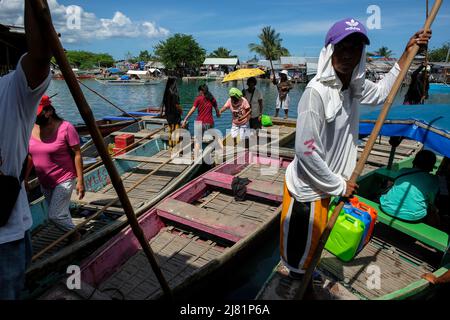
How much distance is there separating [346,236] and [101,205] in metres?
4.09

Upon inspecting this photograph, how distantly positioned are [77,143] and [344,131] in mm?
3223

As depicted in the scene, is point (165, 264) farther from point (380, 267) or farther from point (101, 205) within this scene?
point (380, 267)

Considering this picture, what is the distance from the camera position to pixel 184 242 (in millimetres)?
4496

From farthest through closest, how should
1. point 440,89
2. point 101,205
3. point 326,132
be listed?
1. point 440,89
2. point 101,205
3. point 326,132

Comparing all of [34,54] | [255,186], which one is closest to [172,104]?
[255,186]

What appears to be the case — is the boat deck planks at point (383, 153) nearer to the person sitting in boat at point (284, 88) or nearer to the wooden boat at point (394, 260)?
the wooden boat at point (394, 260)

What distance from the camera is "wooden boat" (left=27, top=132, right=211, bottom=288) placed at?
3537 millimetres

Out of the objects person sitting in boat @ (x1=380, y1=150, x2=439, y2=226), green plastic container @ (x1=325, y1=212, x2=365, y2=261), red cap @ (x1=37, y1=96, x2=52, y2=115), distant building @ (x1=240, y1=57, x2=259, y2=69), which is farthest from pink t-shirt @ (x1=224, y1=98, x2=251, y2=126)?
distant building @ (x1=240, y1=57, x2=259, y2=69)

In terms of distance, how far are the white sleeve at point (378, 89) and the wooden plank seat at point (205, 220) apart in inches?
99.1

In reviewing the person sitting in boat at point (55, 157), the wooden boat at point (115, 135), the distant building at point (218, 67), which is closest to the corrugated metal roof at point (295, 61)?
the distant building at point (218, 67)

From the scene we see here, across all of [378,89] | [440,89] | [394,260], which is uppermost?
[378,89]

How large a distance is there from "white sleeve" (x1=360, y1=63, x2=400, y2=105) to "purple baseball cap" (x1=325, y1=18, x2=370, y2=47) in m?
0.51

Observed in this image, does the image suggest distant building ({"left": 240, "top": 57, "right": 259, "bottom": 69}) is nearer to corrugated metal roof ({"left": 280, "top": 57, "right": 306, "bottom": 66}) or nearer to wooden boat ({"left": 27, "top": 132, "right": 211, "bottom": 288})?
corrugated metal roof ({"left": 280, "top": 57, "right": 306, "bottom": 66})
